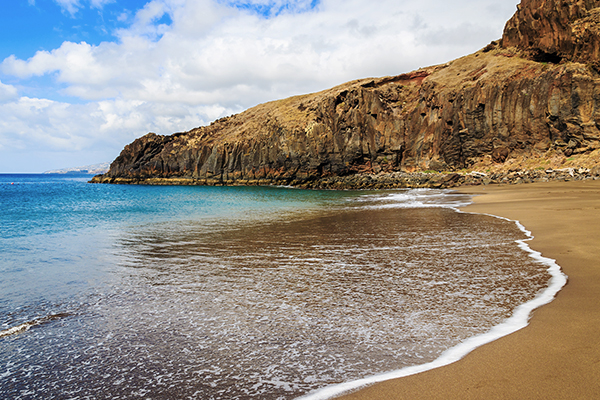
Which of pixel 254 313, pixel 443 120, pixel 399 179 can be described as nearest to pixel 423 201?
pixel 254 313

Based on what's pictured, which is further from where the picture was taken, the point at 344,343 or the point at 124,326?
the point at 124,326

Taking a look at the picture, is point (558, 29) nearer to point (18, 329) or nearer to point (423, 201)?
point (423, 201)

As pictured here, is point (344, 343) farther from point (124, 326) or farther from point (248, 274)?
point (248, 274)

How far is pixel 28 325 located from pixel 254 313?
2960mm

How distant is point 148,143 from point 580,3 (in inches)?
3364

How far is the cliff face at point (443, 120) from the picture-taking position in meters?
37.3

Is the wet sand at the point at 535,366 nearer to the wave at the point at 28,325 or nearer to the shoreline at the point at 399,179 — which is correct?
the wave at the point at 28,325

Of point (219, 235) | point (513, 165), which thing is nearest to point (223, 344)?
point (219, 235)

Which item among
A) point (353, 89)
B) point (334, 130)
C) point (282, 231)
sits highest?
point (353, 89)

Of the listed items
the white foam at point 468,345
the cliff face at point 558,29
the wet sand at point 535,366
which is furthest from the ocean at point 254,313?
the cliff face at point 558,29

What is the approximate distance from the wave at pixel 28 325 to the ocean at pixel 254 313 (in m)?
0.03

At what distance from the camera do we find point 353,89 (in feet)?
202

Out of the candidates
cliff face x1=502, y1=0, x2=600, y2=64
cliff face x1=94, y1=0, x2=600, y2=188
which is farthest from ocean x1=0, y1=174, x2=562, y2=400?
cliff face x1=502, y1=0, x2=600, y2=64

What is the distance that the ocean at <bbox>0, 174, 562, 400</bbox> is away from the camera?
10.8 feet
